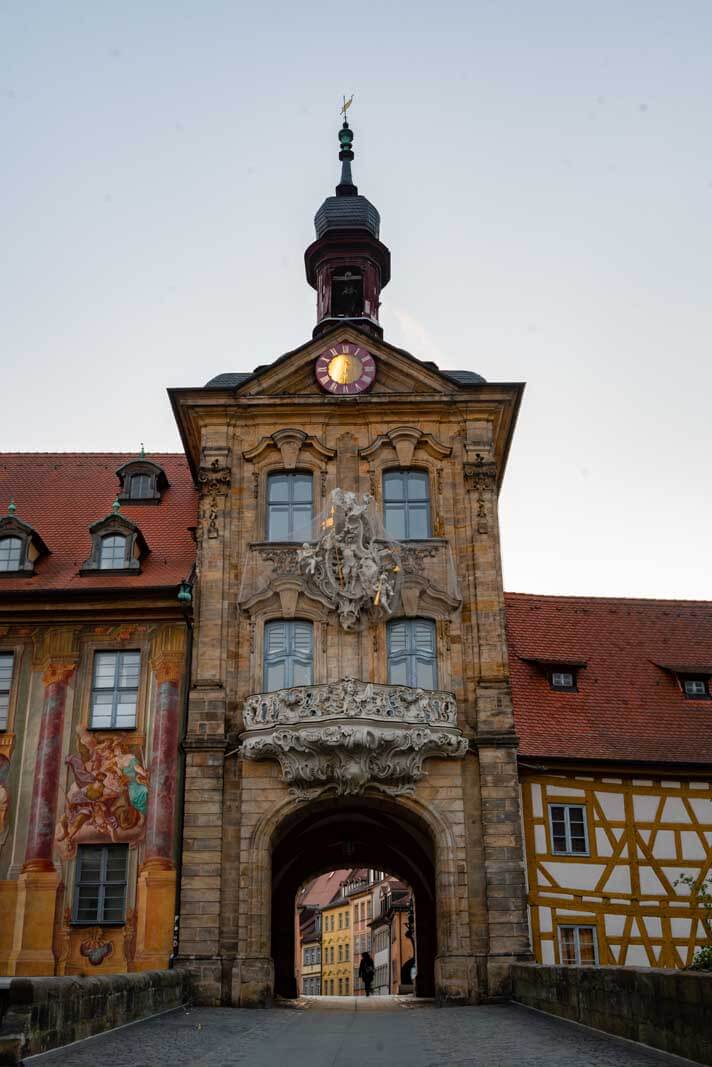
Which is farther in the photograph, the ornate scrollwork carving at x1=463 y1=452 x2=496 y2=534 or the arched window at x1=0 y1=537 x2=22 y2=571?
the arched window at x1=0 y1=537 x2=22 y2=571

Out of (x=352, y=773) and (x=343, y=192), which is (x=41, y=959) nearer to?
(x=352, y=773)

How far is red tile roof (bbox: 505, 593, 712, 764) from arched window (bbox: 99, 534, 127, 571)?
9.64 metres

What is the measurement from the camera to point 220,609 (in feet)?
82.4

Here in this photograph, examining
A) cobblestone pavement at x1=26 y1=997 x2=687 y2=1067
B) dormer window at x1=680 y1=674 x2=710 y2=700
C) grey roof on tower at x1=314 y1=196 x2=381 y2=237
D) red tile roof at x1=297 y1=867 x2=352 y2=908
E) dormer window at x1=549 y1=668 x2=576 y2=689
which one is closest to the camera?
cobblestone pavement at x1=26 y1=997 x2=687 y2=1067

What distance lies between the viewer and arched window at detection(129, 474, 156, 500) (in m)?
30.4

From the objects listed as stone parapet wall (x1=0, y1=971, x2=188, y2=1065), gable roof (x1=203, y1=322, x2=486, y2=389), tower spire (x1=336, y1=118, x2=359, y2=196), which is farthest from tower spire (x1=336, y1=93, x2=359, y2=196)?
stone parapet wall (x1=0, y1=971, x2=188, y2=1065)

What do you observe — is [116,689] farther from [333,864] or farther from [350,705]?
[333,864]

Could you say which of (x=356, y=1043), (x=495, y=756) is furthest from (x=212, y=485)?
(x=356, y=1043)

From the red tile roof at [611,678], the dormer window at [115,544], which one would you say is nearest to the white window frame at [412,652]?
the red tile roof at [611,678]

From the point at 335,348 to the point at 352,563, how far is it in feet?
18.9

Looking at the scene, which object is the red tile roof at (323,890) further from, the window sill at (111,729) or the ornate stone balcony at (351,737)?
the ornate stone balcony at (351,737)

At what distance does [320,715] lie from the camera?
2308 centimetres

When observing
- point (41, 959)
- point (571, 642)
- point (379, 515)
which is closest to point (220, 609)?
point (379, 515)

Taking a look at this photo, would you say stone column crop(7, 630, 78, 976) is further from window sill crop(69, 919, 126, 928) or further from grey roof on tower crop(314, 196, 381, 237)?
grey roof on tower crop(314, 196, 381, 237)
